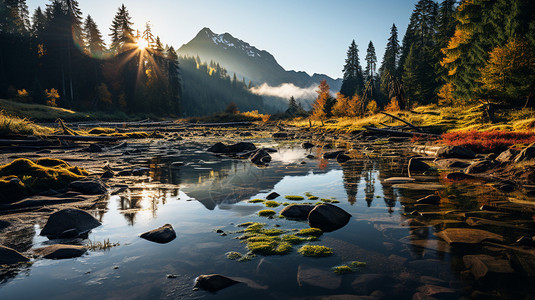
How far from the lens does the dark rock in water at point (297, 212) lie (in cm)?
571

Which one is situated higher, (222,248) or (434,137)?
(434,137)

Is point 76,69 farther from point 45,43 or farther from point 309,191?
point 309,191

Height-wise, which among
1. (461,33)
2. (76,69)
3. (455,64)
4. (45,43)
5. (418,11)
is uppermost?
(418,11)

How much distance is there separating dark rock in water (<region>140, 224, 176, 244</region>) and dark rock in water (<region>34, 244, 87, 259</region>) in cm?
A: 93

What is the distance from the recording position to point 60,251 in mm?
3906

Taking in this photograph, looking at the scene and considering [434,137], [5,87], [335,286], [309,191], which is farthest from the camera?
[5,87]

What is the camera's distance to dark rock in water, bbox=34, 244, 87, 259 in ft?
12.7

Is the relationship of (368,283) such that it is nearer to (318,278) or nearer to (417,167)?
(318,278)

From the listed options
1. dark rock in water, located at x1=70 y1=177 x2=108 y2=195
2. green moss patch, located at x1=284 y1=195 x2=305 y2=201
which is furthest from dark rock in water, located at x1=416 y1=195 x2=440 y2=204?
dark rock in water, located at x1=70 y1=177 x2=108 y2=195

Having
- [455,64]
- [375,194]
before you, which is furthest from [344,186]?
[455,64]

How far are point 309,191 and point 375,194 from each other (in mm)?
1860

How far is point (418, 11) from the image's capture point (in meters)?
61.5

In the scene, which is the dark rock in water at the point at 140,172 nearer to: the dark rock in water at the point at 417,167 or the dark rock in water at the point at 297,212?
the dark rock in water at the point at 297,212

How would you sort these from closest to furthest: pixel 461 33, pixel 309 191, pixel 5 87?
1. pixel 309 191
2. pixel 461 33
3. pixel 5 87
